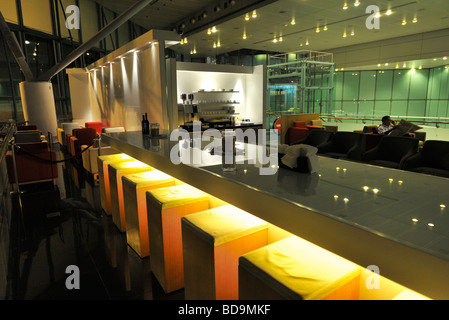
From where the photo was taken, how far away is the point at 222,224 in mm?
1797

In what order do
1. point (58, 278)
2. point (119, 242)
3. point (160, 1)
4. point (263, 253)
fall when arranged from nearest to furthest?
point (263, 253) → point (58, 278) → point (119, 242) → point (160, 1)

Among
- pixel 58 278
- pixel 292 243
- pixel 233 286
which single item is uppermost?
pixel 292 243

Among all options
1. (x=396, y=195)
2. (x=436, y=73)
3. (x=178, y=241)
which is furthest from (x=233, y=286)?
(x=436, y=73)

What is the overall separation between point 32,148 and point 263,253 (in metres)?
5.57

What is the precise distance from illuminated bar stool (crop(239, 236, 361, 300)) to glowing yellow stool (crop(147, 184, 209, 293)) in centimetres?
92

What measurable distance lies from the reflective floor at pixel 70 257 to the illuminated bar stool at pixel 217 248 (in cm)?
65

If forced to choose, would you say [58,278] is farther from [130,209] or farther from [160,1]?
[160,1]

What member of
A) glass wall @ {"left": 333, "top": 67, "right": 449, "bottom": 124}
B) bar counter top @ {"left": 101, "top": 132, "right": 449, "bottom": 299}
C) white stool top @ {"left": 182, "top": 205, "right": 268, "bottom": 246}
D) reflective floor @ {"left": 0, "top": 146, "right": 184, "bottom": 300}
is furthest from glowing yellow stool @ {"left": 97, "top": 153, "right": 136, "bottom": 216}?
glass wall @ {"left": 333, "top": 67, "right": 449, "bottom": 124}

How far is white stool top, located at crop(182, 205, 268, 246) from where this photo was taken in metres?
1.67

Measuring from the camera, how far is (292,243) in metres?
1.56

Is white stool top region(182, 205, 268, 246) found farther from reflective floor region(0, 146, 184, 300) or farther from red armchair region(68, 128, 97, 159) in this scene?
red armchair region(68, 128, 97, 159)
